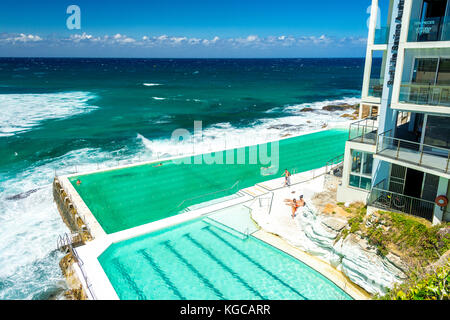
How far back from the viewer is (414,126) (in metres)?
15.1

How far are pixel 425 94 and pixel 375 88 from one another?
506 cm

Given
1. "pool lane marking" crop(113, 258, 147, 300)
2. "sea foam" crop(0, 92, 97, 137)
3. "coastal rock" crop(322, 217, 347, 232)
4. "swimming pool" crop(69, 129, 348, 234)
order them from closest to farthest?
1. "pool lane marking" crop(113, 258, 147, 300)
2. "coastal rock" crop(322, 217, 347, 232)
3. "swimming pool" crop(69, 129, 348, 234)
4. "sea foam" crop(0, 92, 97, 137)

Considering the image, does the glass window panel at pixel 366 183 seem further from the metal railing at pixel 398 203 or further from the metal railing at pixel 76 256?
the metal railing at pixel 76 256

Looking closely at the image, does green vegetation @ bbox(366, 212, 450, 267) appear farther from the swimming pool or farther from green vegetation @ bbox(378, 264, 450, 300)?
the swimming pool

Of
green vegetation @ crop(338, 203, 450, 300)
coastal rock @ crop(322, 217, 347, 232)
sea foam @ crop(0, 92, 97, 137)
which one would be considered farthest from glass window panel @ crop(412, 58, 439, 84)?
sea foam @ crop(0, 92, 97, 137)

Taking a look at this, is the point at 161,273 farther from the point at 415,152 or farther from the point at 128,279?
→ the point at 415,152

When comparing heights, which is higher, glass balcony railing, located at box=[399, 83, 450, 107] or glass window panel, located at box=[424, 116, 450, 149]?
glass balcony railing, located at box=[399, 83, 450, 107]

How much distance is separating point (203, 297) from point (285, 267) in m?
3.79

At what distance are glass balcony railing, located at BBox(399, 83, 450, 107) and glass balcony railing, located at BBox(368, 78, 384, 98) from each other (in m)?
4.46

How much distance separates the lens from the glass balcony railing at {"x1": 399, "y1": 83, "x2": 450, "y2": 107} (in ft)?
38.9

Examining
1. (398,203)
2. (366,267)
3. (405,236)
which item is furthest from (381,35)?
(366,267)

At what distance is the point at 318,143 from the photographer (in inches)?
1310
